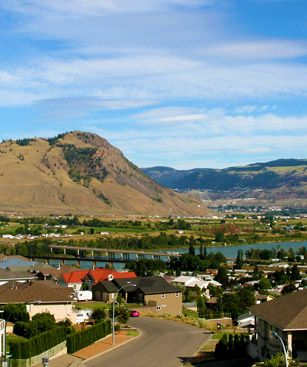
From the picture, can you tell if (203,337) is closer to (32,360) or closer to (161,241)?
(32,360)

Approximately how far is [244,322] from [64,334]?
18.2 meters

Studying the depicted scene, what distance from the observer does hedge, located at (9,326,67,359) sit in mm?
39594

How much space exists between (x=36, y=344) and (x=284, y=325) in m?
14.1

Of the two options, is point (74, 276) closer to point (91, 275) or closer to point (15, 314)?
point (91, 275)

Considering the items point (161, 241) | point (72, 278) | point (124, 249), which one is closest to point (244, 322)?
point (72, 278)

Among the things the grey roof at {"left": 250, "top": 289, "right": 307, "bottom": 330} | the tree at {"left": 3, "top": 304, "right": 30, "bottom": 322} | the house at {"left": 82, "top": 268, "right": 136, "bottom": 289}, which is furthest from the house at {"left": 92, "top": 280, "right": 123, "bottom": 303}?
the grey roof at {"left": 250, "top": 289, "right": 307, "bottom": 330}

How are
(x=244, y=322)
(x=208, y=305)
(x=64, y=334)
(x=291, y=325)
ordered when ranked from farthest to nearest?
(x=208, y=305) < (x=244, y=322) < (x=64, y=334) < (x=291, y=325)

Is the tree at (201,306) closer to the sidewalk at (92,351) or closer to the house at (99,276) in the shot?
the house at (99,276)

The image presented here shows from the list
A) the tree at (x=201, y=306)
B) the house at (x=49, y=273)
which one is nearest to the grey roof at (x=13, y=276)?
the house at (x=49, y=273)

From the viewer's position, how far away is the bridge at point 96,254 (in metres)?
149

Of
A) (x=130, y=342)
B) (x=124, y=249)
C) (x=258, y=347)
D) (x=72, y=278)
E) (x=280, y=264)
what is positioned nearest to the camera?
(x=258, y=347)

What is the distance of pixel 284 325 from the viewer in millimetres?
34844

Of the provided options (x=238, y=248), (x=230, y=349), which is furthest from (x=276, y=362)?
(x=238, y=248)

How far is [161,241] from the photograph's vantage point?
18825 cm
